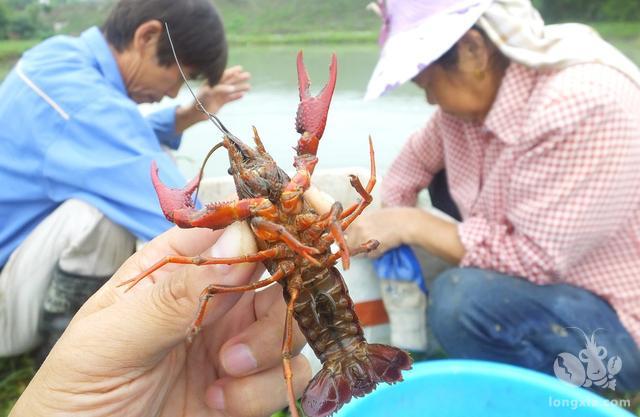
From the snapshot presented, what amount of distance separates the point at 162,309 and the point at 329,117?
391 centimetres

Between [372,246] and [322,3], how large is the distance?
467 centimetres

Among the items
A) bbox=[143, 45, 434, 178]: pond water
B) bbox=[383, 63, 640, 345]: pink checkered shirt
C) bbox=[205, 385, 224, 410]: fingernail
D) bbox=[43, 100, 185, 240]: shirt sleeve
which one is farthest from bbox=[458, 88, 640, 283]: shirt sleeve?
bbox=[143, 45, 434, 178]: pond water

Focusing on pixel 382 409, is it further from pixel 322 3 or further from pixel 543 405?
pixel 322 3

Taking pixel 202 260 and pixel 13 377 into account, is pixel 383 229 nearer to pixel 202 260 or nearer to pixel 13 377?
pixel 202 260

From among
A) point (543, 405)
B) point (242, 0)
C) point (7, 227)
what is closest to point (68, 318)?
point (7, 227)

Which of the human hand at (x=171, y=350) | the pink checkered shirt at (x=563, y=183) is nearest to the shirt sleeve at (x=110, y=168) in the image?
the human hand at (x=171, y=350)

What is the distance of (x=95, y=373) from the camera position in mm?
1263

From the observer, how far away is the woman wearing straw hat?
2.22m

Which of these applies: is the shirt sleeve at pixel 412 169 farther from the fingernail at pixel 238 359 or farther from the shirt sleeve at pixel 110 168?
the fingernail at pixel 238 359

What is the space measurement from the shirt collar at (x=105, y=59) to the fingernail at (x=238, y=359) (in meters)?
1.93

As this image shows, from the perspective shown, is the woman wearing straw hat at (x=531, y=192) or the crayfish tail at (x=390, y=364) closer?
the crayfish tail at (x=390, y=364)

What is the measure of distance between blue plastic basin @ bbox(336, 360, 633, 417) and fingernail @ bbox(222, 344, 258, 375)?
516 mm

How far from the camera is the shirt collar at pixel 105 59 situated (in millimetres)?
2895

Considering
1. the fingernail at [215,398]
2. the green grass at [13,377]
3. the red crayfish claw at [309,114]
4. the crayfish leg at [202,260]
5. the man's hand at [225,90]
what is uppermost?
the red crayfish claw at [309,114]
